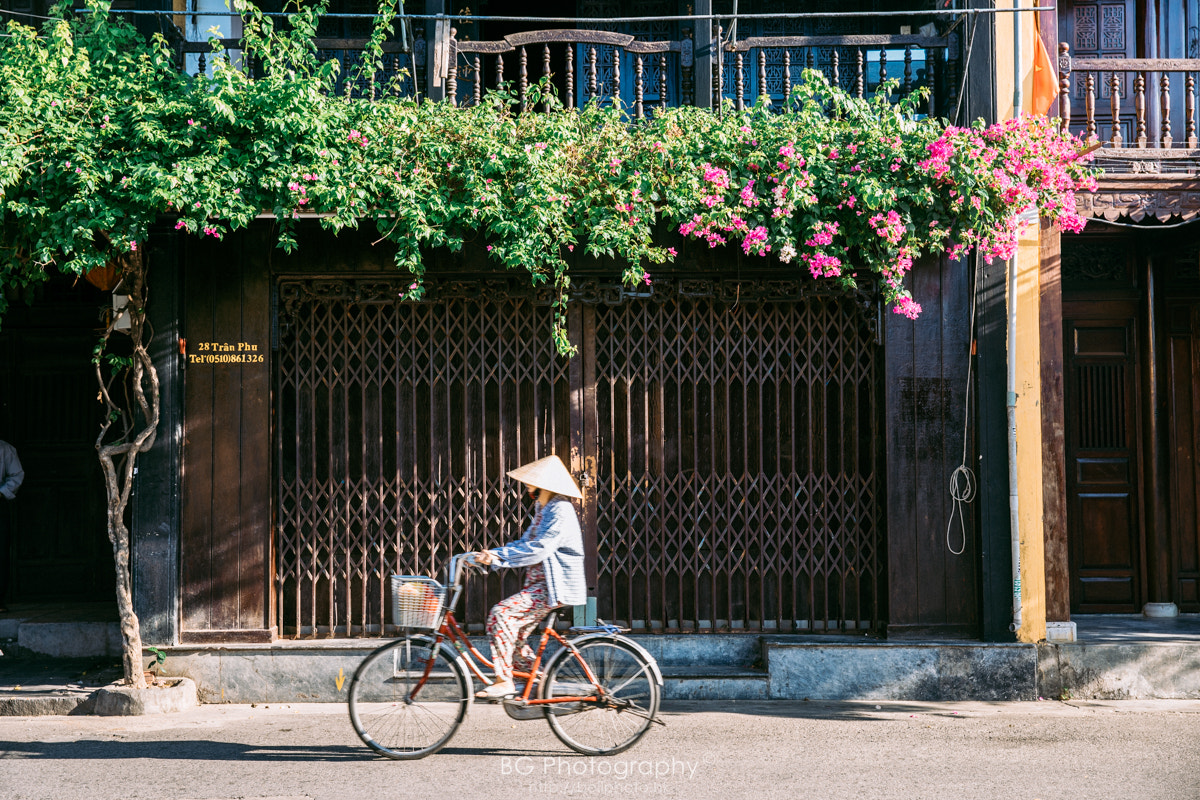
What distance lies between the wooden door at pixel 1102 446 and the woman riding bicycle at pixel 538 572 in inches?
239

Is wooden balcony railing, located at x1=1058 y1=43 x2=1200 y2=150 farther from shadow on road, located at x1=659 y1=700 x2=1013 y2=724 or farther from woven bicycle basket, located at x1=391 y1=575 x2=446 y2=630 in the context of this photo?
woven bicycle basket, located at x1=391 y1=575 x2=446 y2=630

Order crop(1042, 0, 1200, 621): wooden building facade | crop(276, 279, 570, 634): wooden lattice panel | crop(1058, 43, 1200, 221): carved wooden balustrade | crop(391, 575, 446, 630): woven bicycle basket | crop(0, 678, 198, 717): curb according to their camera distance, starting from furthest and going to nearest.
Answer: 1. crop(1042, 0, 1200, 621): wooden building facade
2. crop(276, 279, 570, 634): wooden lattice panel
3. crop(1058, 43, 1200, 221): carved wooden balustrade
4. crop(0, 678, 198, 717): curb
5. crop(391, 575, 446, 630): woven bicycle basket

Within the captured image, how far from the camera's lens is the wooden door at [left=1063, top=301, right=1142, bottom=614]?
9.58 m

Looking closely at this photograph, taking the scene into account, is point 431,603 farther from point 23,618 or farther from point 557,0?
point 557,0

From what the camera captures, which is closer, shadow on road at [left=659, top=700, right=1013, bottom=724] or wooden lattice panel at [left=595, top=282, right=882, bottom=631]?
shadow on road at [left=659, top=700, right=1013, bottom=724]

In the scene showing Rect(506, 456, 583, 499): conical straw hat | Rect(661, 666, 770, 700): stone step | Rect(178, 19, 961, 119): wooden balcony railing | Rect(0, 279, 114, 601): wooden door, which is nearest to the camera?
Rect(506, 456, 583, 499): conical straw hat

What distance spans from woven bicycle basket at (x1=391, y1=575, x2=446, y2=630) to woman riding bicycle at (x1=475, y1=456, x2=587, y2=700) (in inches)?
13.6

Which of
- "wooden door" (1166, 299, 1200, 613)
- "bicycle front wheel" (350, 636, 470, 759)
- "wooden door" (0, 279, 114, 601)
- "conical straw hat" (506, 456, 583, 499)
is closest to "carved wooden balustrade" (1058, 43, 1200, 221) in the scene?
"wooden door" (1166, 299, 1200, 613)

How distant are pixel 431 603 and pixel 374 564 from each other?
2.65 metres

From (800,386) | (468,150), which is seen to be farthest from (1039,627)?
(468,150)

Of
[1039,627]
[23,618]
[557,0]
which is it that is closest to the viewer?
[1039,627]

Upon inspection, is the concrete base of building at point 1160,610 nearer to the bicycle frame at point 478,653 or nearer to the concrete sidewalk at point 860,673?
the concrete sidewalk at point 860,673

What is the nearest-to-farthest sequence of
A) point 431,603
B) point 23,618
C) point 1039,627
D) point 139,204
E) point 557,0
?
point 431,603, point 139,204, point 1039,627, point 23,618, point 557,0

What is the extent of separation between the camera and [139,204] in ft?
22.6
